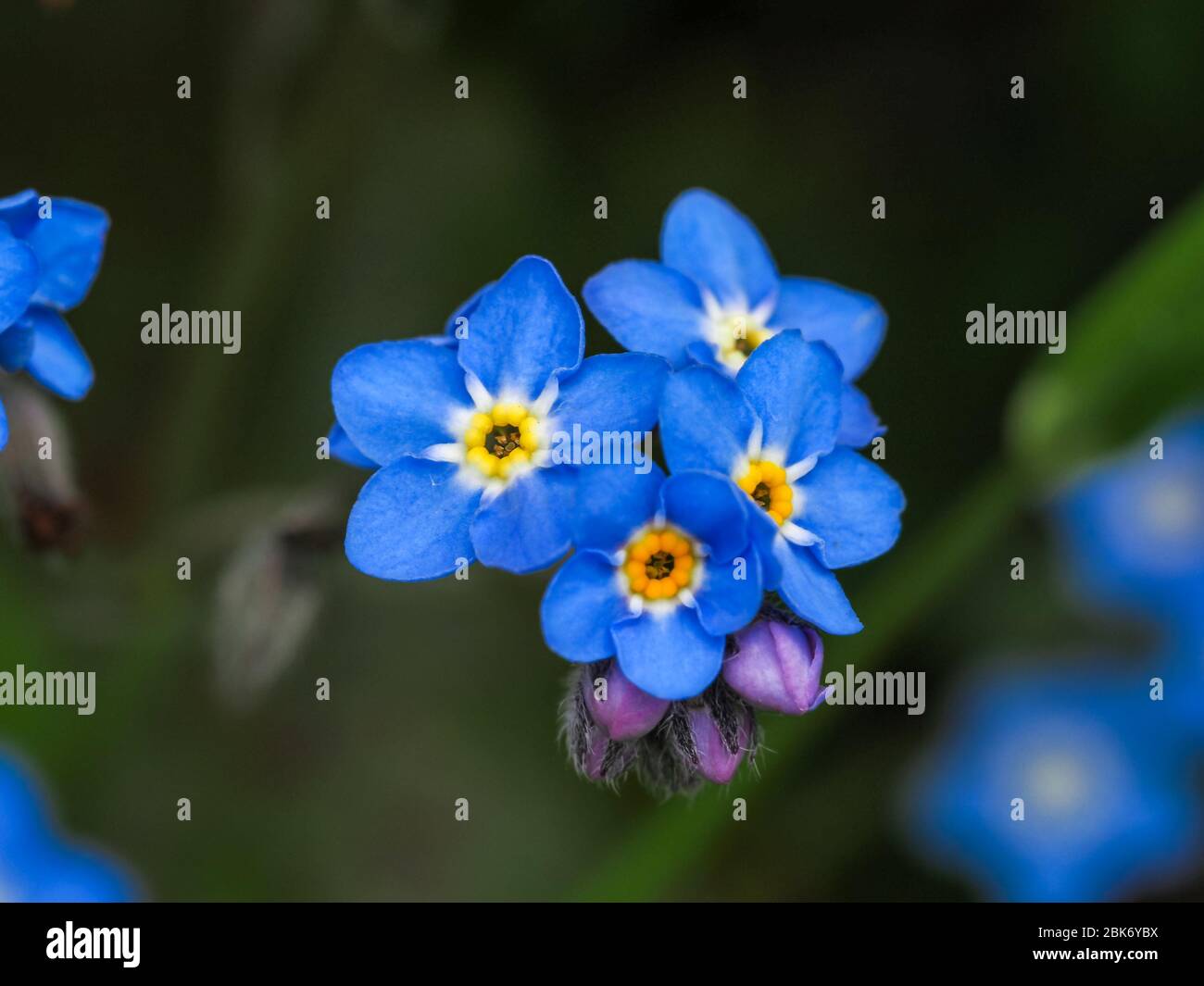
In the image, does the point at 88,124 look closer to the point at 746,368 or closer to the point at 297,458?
the point at 297,458

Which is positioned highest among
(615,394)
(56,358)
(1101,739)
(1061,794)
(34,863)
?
(56,358)

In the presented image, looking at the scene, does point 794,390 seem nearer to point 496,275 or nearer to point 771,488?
point 771,488

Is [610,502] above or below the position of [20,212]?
below

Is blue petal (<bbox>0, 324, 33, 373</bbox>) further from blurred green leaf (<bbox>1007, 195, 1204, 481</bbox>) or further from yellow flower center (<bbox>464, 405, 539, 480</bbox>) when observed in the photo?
blurred green leaf (<bbox>1007, 195, 1204, 481</bbox>)

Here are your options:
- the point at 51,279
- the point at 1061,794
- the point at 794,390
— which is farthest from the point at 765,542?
the point at 1061,794

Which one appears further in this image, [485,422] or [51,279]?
[51,279]

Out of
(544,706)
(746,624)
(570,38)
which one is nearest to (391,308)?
(570,38)
